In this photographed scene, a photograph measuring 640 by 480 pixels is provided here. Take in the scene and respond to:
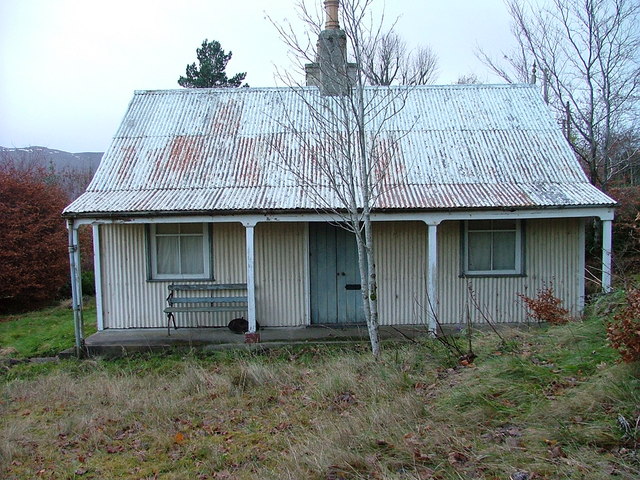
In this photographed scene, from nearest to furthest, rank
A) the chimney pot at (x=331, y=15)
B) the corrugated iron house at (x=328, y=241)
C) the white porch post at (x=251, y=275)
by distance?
the white porch post at (x=251, y=275) < the corrugated iron house at (x=328, y=241) < the chimney pot at (x=331, y=15)

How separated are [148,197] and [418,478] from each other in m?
7.94

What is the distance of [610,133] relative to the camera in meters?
18.0

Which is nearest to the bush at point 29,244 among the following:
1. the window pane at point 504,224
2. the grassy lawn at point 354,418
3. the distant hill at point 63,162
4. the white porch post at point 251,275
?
the grassy lawn at point 354,418

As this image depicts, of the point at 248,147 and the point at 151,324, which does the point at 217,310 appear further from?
the point at 248,147

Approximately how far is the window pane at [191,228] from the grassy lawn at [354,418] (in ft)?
11.0

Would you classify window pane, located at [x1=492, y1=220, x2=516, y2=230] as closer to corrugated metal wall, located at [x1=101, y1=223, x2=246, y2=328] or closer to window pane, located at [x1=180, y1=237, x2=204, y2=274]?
corrugated metal wall, located at [x1=101, y1=223, x2=246, y2=328]

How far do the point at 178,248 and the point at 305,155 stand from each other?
321 cm

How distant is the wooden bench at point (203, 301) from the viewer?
33.0ft

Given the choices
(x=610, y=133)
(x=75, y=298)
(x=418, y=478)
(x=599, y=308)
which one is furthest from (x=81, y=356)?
(x=610, y=133)

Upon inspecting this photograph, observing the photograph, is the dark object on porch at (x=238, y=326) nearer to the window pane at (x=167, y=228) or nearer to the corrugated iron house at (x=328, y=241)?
the corrugated iron house at (x=328, y=241)

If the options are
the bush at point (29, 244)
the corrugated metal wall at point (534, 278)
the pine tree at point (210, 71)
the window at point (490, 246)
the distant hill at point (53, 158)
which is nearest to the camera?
the corrugated metal wall at point (534, 278)

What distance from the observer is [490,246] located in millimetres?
10617

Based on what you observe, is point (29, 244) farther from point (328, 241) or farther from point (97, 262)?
point (328, 241)

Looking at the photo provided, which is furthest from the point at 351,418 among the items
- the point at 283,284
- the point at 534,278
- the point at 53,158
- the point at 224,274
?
the point at 53,158
